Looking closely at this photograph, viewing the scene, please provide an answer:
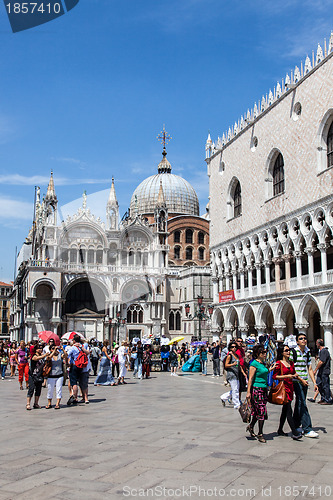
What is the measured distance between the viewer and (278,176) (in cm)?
3064

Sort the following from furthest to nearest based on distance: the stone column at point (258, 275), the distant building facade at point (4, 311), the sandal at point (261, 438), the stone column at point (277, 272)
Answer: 1. the distant building facade at point (4, 311)
2. the stone column at point (258, 275)
3. the stone column at point (277, 272)
4. the sandal at point (261, 438)

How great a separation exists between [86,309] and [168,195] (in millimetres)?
19862

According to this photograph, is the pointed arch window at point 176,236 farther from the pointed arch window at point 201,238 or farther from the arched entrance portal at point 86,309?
the arched entrance portal at point 86,309

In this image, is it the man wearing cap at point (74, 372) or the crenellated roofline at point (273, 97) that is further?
the crenellated roofline at point (273, 97)

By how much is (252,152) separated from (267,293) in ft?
28.7

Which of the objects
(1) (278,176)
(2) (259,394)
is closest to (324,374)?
(2) (259,394)

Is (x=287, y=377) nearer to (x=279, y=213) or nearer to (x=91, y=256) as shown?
(x=279, y=213)

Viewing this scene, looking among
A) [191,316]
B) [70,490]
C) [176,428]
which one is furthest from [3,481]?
[191,316]

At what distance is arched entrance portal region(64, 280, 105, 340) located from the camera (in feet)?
149

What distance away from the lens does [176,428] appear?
879 cm

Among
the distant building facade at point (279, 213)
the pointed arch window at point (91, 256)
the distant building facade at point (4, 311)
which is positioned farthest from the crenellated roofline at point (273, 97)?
the distant building facade at point (4, 311)

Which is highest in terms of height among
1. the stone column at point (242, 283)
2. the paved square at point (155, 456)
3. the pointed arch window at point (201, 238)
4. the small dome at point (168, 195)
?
the small dome at point (168, 195)

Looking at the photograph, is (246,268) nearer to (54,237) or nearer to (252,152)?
(252,152)

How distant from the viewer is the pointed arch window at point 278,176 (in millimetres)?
30203
